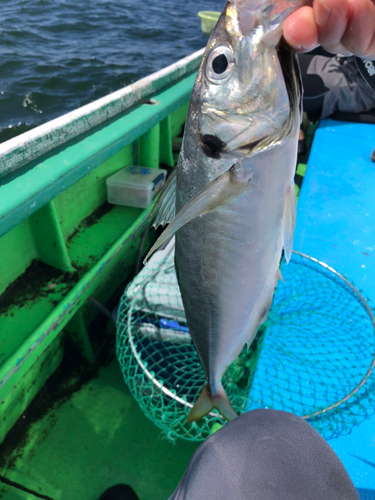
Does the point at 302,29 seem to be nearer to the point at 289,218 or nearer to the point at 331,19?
the point at 331,19

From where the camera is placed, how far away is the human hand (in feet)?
2.56

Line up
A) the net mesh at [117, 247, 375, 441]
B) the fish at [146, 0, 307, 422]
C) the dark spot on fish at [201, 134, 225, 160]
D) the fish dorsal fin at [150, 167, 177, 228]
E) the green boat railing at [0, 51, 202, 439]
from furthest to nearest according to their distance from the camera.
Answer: the green boat railing at [0, 51, 202, 439]
the net mesh at [117, 247, 375, 441]
the fish dorsal fin at [150, 167, 177, 228]
the dark spot on fish at [201, 134, 225, 160]
the fish at [146, 0, 307, 422]

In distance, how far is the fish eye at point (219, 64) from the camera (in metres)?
0.96

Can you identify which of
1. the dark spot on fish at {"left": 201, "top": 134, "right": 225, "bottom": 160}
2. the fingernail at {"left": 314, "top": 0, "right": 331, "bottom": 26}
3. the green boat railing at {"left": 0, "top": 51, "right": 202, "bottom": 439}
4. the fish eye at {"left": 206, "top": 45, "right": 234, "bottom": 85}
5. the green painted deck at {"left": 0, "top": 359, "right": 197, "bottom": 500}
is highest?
the fingernail at {"left": 314, "top": 0, "right": 331, "bottom": 26}

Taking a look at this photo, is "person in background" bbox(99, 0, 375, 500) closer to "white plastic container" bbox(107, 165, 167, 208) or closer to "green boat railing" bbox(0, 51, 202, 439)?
"green boat railing" bbox(0, 51, 202, 439)

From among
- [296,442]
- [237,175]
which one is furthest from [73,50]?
[296,442]

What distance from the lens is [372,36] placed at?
0.84 metres

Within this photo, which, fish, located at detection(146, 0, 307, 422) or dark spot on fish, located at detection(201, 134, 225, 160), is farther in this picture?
dark spot on fish, located at detection(201, 134, 225, 160)

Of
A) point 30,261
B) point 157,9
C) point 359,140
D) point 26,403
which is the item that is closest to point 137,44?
point 157,9

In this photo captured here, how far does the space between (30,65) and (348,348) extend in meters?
6.66

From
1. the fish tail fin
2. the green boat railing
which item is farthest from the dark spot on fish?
the green boat railing

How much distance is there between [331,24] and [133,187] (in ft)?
7.61

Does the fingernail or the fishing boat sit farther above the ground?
the fingernail

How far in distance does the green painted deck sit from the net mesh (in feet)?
1.46
